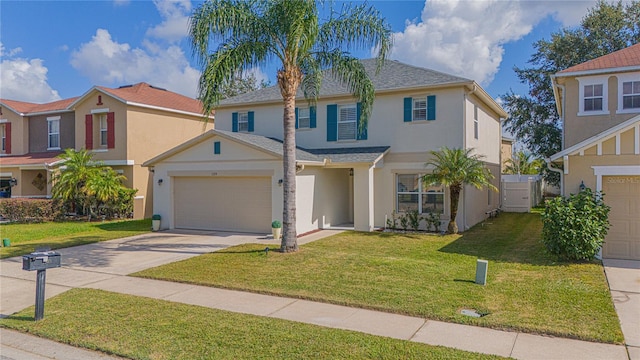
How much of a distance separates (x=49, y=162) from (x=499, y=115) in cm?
2341

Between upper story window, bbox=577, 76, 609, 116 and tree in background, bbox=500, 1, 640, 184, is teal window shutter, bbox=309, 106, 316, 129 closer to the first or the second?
upper story window, bbox=577, 76, 609, 116

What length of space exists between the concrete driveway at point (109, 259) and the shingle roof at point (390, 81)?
6.90 meters

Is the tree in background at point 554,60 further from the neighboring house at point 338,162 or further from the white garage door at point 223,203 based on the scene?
the white garage door at point 223,203

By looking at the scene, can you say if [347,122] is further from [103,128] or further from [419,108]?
[103,128]

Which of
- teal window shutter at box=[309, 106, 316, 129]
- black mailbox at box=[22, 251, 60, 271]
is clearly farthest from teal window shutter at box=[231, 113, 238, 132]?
black mailbox at box=[22, 251, 60, 271]

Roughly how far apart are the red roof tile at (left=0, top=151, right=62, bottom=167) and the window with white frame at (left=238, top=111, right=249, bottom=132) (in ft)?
33.5

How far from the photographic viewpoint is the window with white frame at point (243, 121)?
20.1 meters

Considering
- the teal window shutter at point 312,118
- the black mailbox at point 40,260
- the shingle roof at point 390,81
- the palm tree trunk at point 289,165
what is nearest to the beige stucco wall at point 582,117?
the shingle roof at point 390,81

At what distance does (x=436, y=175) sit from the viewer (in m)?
Answer: 14.7

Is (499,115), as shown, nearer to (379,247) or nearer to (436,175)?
(436,175)

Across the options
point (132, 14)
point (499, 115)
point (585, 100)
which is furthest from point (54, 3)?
point (499, 115)

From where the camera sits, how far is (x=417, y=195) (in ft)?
54.3

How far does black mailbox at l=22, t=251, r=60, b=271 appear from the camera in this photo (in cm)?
651

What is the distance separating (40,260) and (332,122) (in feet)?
42.3
